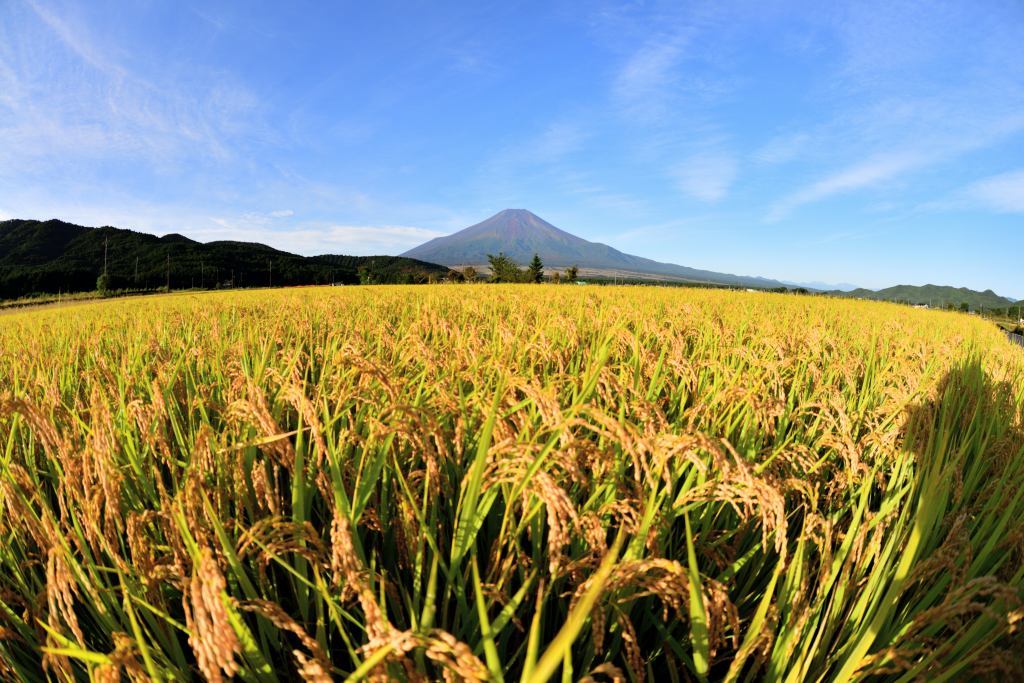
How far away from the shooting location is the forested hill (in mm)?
66688

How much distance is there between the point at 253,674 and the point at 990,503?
1833 mm

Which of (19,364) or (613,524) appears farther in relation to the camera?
(19,364)

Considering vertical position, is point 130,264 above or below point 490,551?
above

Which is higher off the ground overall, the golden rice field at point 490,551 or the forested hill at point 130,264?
the forested hill at point 130,264

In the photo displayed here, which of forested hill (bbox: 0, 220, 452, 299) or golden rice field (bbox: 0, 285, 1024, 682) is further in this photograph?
forested hill (bbox: 0, 220, 452, 299)

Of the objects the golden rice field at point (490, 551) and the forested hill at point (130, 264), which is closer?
the golden rice field at point (490, 551)

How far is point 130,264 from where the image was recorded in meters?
82.7

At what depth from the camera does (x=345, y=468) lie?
1.17 m

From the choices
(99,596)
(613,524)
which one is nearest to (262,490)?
(99,596)

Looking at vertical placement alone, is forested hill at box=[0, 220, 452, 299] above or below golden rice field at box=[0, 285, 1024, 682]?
above

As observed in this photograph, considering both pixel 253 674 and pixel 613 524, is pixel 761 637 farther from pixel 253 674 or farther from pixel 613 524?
pixel 253 674

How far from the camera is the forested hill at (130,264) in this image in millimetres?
66688

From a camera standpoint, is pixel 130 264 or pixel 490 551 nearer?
pixel 490 551

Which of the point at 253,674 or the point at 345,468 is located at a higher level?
the point at 345,468
